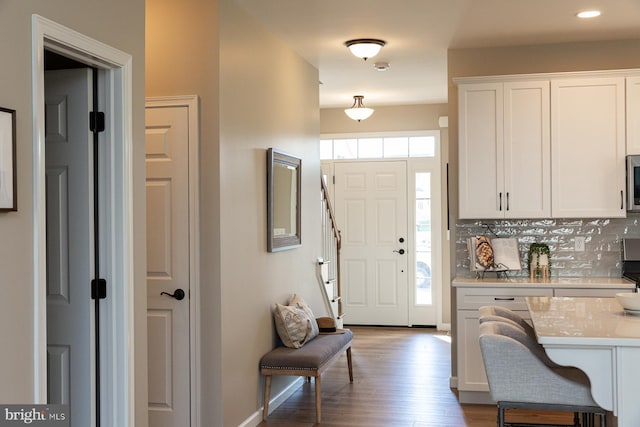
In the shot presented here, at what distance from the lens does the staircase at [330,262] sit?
22.2 feet

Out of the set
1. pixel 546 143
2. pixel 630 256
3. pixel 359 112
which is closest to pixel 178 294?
pixel 546 143

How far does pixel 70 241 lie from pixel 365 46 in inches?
121

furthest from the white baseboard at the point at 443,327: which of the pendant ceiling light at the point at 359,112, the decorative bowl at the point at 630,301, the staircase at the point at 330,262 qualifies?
the decorative bowl at the point at 630,301

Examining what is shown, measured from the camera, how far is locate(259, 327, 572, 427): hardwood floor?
5004 mm

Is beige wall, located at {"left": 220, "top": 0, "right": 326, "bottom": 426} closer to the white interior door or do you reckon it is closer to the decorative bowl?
the white interior door

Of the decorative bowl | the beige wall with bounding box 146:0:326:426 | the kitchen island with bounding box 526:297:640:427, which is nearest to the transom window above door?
the beige wall with bounding box 146:0:326:426

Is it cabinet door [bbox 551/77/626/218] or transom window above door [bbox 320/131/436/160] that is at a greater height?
transom window above door [bbox 320/131/436/160]

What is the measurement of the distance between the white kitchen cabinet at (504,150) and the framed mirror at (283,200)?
1.34 meters

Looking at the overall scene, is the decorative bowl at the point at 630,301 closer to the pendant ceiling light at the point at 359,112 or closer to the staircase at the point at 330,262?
the staircase at the point at 330,262

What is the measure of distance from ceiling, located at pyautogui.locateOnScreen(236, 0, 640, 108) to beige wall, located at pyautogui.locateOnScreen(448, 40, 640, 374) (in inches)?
3.7

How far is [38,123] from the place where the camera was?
2.59 meters

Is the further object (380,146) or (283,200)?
(380,146)

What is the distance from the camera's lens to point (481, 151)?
5562mm

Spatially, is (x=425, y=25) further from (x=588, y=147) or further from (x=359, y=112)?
(x=359, y=112)
